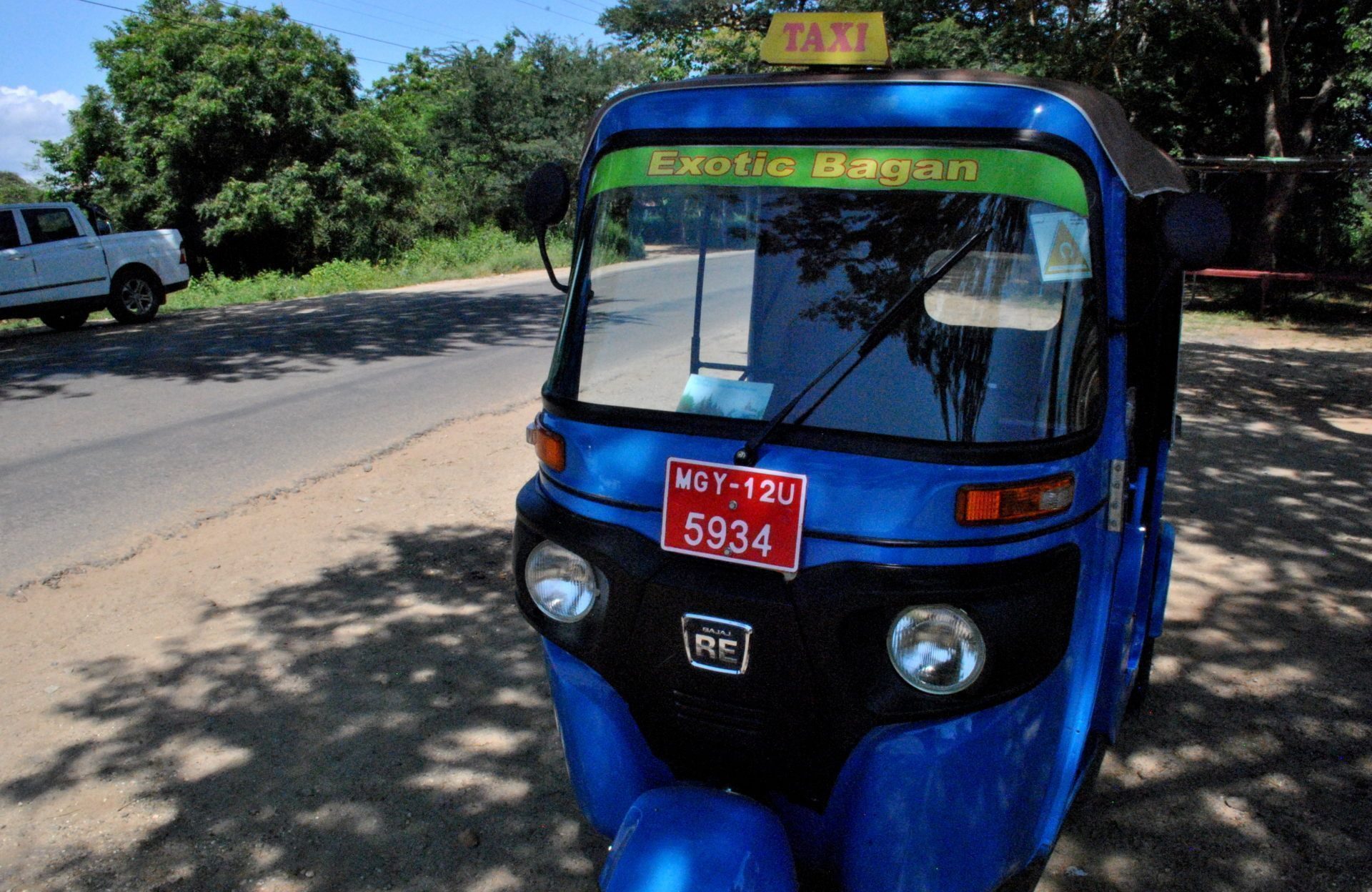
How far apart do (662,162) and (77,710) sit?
3.17 meters

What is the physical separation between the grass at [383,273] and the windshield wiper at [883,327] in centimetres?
1789

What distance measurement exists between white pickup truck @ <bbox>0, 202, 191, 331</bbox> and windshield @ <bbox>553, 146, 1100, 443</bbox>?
1459 cm

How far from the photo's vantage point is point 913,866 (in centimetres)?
225

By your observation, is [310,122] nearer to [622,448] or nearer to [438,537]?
[438,537]

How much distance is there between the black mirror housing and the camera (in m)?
3.05

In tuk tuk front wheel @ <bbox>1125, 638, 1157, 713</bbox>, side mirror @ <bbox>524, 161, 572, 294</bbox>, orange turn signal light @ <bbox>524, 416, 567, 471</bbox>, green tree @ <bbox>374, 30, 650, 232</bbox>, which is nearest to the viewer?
orange turn signal light @ <bbox>524, 416, 567, 471</bbox>

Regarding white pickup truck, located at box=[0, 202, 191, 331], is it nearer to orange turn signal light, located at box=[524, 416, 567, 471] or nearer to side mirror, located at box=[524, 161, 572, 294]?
side mirror, located at box=[524, 161, 572, 294]

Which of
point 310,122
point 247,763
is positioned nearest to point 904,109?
point 247,763

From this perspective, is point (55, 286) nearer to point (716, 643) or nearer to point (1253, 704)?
point (716, 643)

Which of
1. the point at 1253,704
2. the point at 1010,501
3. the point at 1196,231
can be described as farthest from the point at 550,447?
the point at 1253,704

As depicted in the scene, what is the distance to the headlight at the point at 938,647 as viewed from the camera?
7.16ft

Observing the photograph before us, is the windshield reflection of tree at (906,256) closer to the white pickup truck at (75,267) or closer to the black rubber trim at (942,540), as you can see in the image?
the black rubber trim at (942,540)

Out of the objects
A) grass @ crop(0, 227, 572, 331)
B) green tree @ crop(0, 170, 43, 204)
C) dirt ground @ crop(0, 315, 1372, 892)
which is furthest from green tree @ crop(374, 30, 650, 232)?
dirt ground @ crop(0, 315, 1372, 892)

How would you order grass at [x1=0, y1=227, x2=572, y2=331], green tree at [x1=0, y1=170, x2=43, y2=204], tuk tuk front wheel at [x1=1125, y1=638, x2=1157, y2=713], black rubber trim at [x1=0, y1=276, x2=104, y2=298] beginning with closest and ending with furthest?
tuk tuk front wheel at [x1=1125, y1=638, x2=1157, y2=713] < black rubber trim at [x1=0, y1=276, x2=104, y2=298] < grass at [x1=0, y1=227, x2=572, y2=331] < green tree at [x1=0, y1=170, x2=43, y2=204]
